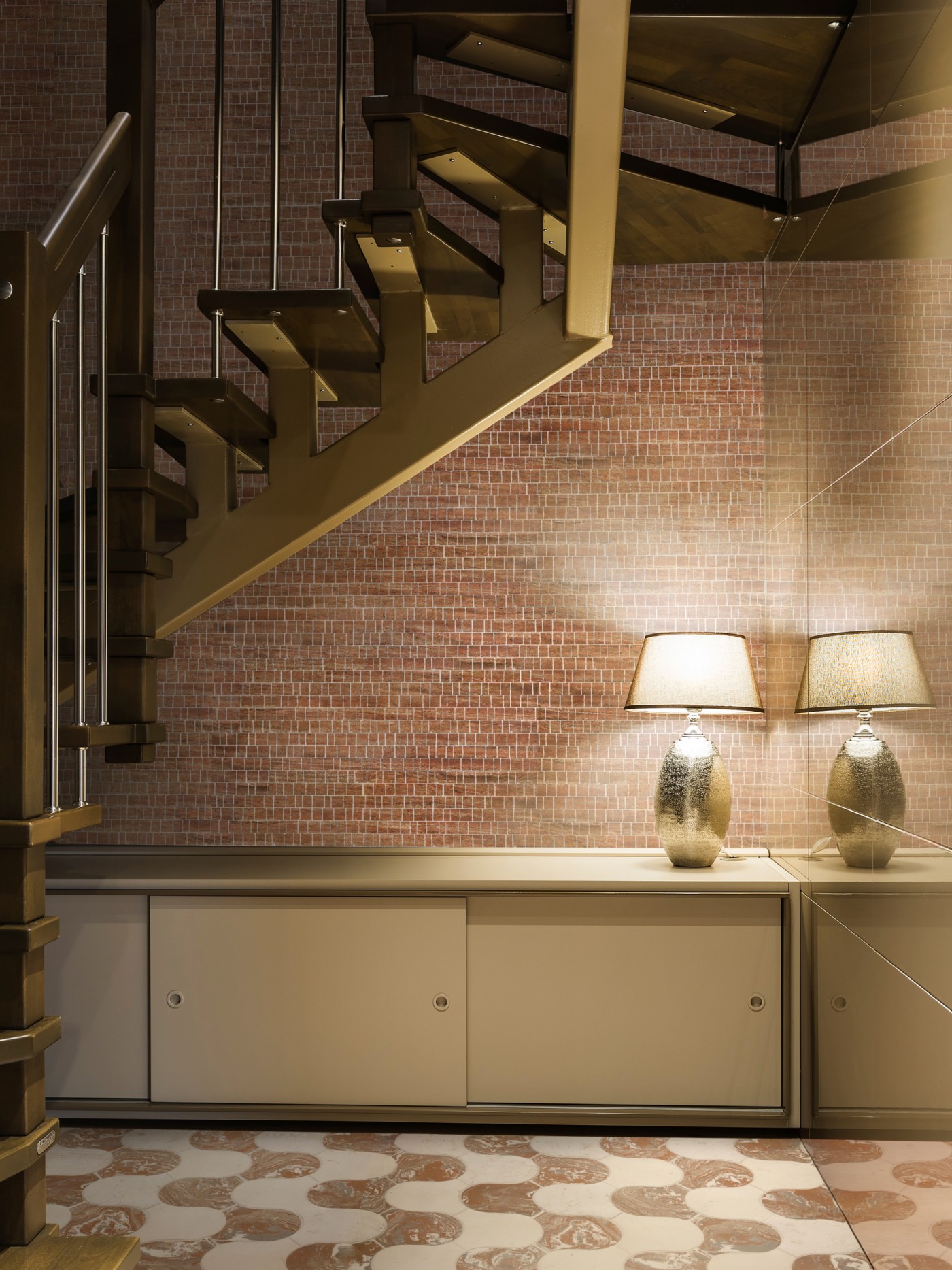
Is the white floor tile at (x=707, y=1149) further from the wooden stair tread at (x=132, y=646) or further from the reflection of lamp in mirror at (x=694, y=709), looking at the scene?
the wooden stair tread at (x=132, y=646)

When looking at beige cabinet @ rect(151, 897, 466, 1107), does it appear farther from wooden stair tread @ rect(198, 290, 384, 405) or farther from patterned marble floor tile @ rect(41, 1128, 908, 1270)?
wooden stair tread @ rect(198, 290, 384, 405)

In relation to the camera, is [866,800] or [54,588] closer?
[54,588]

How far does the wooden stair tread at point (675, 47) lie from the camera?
188cm

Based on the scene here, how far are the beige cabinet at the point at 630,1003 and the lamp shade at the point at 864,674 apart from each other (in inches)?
24.9

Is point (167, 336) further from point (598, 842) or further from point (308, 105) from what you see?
point (598, 842)

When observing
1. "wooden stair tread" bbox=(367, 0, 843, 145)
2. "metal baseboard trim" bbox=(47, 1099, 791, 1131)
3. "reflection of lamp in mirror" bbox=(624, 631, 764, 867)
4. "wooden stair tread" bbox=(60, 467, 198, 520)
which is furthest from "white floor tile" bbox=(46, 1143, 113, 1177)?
"wooden stair tread" bbox=(367, 0, 843, 145)

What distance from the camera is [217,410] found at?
6.43 ft

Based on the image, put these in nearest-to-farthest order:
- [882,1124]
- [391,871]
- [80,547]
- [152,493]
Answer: [80,547], [882,1124], [152,493], [391,871]

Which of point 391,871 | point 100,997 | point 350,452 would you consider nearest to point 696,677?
point 391,871

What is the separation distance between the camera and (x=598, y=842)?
2.95 metres

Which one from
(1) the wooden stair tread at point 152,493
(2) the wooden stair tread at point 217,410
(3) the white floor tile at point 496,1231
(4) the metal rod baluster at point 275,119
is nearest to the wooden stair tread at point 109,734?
(1) the wooden stair tread at point 152,493

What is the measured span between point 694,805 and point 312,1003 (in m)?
1.10

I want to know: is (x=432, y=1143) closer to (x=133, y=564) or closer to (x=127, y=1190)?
(x=127, y=1190)

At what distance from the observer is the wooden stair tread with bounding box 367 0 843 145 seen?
1.88m
